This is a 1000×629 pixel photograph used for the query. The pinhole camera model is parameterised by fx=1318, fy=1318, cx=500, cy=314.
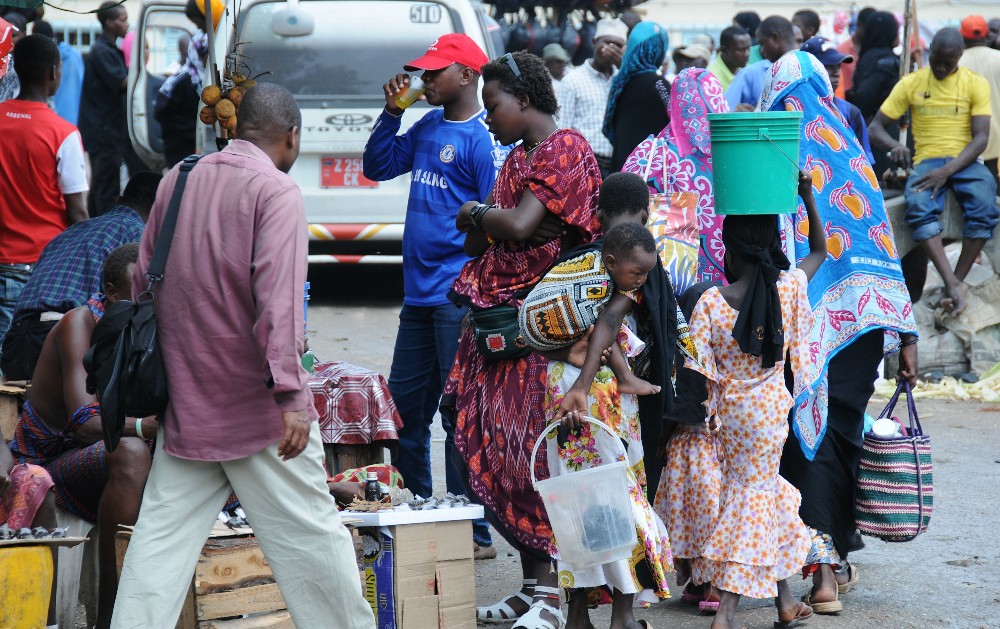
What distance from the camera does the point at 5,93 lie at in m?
8.06

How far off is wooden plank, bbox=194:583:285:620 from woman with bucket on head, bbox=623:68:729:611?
1.39 metres

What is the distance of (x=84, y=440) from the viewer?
4.78 meters

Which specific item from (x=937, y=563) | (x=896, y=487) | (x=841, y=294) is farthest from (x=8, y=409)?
(x=937, y=563)

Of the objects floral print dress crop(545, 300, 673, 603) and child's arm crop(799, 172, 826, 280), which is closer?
floral print dress crop(545, 300, 673, 603)

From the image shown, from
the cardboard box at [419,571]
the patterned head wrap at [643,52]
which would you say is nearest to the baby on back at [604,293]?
the cardboard box at [419,571]

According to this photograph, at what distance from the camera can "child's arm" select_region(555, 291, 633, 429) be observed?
14.2ft

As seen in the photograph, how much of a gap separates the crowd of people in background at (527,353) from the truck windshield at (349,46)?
3.90 m

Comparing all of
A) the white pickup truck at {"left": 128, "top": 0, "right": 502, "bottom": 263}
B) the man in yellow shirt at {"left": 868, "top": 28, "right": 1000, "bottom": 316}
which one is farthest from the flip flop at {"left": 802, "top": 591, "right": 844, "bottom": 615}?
the white pickup truck at {"left": 128, "top": 0, "right": 502, "bottom": 263}

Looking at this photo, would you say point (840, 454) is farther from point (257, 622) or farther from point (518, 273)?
point (257, 622)

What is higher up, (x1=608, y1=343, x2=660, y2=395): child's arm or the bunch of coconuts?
the bunch of coconuts

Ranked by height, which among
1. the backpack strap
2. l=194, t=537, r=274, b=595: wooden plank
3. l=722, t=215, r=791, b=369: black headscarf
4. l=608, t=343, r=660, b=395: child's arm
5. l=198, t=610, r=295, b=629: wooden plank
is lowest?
l=198, t=610, r=295, b=629: wooden plank

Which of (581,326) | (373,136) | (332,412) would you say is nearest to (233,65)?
(373,136)

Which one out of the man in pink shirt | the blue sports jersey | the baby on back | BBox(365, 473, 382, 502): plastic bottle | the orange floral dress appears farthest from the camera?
the blue sports jersey

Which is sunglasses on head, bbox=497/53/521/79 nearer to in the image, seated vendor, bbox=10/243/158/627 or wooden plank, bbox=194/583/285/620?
seated vendor, bbox=10/243/158/627
